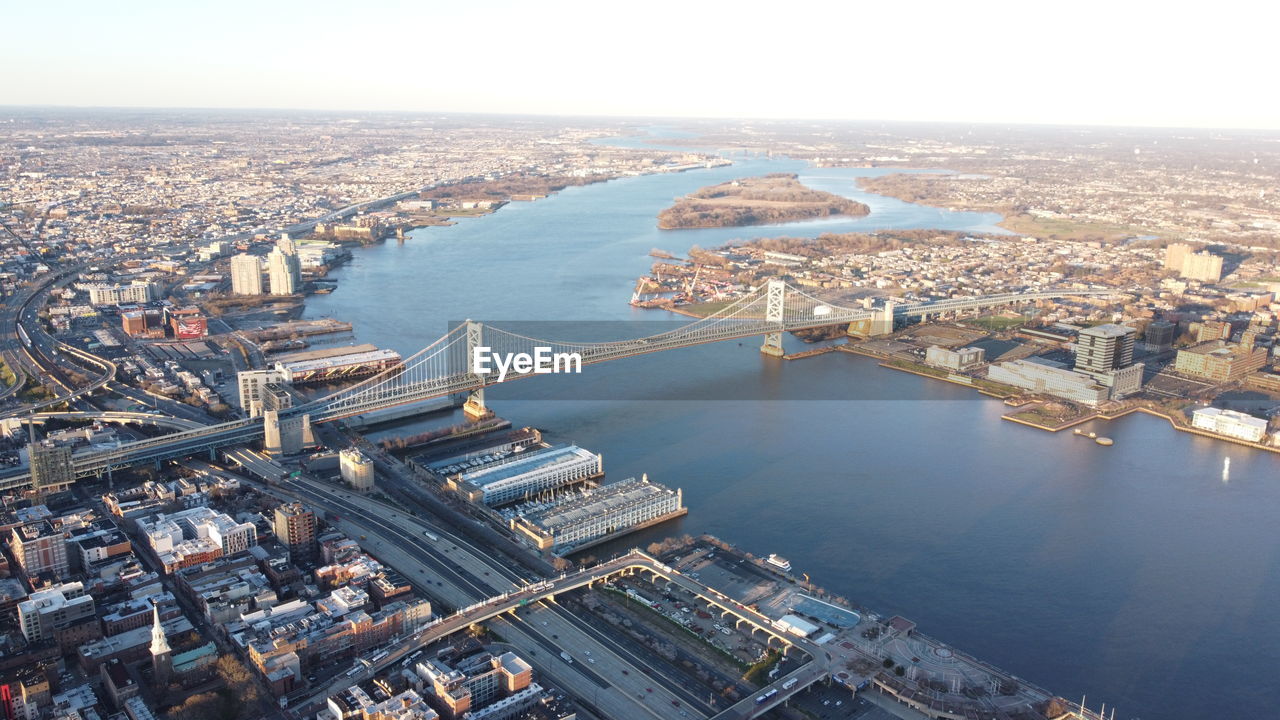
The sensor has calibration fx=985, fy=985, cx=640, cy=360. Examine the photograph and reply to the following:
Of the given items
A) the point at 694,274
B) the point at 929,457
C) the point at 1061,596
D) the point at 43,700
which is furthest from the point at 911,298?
the point at 43,700

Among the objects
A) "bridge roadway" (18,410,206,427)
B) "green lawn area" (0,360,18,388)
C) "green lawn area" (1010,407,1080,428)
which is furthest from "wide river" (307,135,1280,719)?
"green lawn area" (0,360,18,388)

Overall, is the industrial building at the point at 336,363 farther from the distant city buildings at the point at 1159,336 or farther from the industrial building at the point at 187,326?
Answer: the distant city buildings at the point at 1159,336

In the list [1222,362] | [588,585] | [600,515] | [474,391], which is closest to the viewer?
[588,585]

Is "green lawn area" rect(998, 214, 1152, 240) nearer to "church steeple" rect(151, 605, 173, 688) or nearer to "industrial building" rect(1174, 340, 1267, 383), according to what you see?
"industrial building" rect(1174, 340, 1267, 383)

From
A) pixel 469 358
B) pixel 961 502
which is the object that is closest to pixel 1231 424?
pixel 961 502

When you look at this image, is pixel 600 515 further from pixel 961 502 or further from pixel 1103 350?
pixel 1103 350

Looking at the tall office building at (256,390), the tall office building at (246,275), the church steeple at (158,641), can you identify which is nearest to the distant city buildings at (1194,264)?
the tall office building at (256,390)
